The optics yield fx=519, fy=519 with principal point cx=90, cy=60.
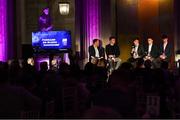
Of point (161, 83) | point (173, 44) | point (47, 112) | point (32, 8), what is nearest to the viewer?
point (47, 112)

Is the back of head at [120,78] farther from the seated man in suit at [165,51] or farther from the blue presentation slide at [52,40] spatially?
the blue presentation slide at [52,40]

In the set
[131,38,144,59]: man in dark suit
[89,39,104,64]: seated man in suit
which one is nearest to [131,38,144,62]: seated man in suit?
[131,38,144,59]: man in dark suit

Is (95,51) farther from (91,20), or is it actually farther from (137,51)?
(91,20)

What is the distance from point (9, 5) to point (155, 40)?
17.1 ft

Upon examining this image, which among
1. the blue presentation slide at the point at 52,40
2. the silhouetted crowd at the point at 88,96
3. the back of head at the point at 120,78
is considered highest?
the blue presentation slide at the point at 52,40

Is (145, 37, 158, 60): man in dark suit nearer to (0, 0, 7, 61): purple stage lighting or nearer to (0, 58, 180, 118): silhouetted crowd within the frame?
(0, 0, 7, 61): purple stage lighting

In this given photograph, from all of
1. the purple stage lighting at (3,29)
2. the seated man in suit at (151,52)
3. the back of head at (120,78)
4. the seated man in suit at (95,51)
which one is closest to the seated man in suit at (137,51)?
the seated man in suit at (151,52)

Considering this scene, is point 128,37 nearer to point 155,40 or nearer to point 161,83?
point 155,40

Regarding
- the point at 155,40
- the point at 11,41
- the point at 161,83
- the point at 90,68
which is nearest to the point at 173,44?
the point at 155,40

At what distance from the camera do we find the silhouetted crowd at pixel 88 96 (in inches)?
195

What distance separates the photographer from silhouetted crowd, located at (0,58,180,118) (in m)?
4.96

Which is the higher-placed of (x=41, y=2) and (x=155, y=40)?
(x=41, y=2)

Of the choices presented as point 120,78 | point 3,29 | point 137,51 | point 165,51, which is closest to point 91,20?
point 137,51

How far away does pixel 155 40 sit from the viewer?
696 inches
